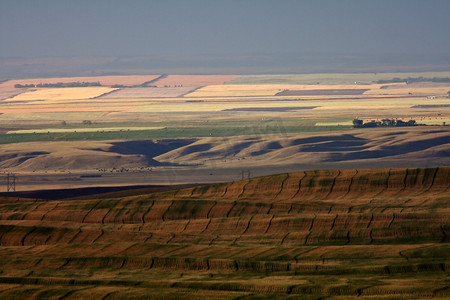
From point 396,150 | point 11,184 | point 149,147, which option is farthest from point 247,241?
point 149,147

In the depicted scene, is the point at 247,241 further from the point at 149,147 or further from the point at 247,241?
the point at 149,147

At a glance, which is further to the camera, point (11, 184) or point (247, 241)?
point (11, 184)

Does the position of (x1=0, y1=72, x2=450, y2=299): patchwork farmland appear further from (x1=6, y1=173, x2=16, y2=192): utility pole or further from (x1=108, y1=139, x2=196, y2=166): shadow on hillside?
(x1=108, y1=139, x2=196, y2=166): shadow on hillside

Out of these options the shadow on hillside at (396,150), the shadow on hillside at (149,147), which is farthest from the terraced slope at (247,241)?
the shadow on hillside at (149,147)

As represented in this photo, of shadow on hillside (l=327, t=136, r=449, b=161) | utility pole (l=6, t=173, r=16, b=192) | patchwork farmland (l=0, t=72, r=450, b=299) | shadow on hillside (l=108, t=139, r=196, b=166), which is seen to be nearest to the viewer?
patchwork farmland (l=0, t=72, r=450, b=299)

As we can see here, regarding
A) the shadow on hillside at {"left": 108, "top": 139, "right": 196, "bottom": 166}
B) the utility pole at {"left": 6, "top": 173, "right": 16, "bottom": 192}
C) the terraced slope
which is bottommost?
the shadow on hillside at {"left": 108, "top": 139, "right": 196, "bottom": 166}

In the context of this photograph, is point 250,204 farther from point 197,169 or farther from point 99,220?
point 197,169

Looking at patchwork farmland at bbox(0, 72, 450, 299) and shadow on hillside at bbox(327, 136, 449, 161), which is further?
shadow on hillside at bbox(327, 136, 449, 161)


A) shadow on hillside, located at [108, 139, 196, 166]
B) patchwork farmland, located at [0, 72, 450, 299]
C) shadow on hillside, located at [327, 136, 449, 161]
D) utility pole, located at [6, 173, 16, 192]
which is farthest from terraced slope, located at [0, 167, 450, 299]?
shadow on hillside, located at [108, 139, 196, 166]

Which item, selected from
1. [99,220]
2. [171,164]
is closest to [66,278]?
[99,220]
